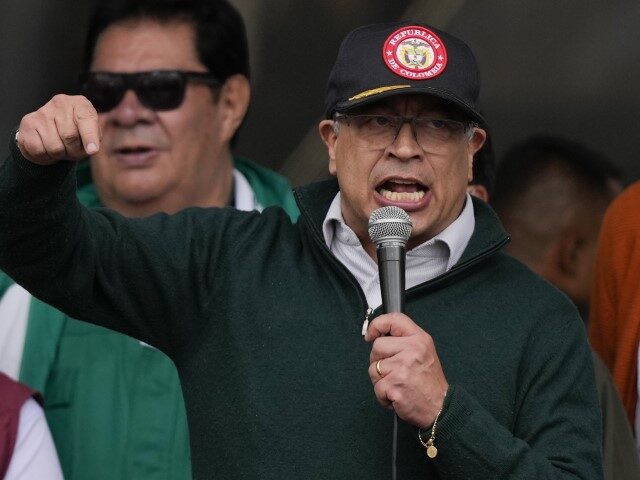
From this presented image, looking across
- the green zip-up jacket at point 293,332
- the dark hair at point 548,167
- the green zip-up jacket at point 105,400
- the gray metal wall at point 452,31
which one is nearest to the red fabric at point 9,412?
the green zip-up jacket at point 105,400

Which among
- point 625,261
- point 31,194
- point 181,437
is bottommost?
point 181,437

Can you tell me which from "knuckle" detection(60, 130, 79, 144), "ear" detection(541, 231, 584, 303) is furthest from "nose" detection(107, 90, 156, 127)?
"knuckle" detection(60, 130, 79, 144)

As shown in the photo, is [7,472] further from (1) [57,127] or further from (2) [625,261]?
(2) [625,261]

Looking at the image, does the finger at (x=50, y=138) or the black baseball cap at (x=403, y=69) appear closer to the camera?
the finger at (x=50, y=138)

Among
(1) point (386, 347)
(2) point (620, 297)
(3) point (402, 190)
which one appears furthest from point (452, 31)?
(1) point (386, 347)

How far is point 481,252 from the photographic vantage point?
3.26 metres

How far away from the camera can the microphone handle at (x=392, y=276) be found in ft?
9.20

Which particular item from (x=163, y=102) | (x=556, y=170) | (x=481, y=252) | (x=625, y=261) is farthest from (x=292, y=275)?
(x=556, y=170)

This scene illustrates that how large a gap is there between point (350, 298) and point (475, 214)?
0.38 meters

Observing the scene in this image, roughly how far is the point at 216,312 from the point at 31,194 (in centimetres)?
47

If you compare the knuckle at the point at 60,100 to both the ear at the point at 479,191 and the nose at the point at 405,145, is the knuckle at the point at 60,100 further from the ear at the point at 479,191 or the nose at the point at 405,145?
the ear at the point at 479,191

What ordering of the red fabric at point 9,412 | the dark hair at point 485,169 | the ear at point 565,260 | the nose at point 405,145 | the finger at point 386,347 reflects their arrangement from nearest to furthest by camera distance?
the finger at point 386,347 → the nose at point 405,145 → the red fabric at point 9,412 → the dark hair at point 485,169 → the ear at point 565,260

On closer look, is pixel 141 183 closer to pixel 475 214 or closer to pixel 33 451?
pixel 33 451

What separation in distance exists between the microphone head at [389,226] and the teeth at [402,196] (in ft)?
0.76
